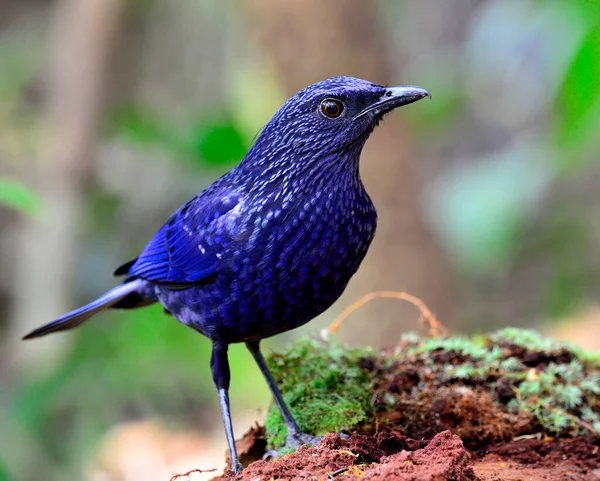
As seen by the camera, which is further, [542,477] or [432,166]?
[432,166]

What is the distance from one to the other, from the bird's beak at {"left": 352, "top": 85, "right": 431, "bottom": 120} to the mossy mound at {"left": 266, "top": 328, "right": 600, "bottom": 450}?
1.32m

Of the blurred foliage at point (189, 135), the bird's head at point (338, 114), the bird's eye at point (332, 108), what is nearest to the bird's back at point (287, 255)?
the bird's head at point (338, 114)

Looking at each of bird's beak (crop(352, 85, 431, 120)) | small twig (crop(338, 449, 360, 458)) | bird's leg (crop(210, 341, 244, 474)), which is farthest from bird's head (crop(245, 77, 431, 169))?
small twig (crop(338, 449, 360, 458))

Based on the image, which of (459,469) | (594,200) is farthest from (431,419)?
(594,200)

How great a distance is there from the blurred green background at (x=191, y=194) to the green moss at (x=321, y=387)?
147 centimetres

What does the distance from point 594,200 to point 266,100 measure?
517 cm

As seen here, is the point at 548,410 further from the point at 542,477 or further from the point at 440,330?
the point at 440,330

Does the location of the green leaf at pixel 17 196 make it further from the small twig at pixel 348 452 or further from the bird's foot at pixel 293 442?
the small twig at pixel 348 452

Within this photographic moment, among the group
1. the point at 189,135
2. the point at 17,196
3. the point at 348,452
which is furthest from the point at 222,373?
the point at 189,135

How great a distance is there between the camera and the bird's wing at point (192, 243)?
3211 mm

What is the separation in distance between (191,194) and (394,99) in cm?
595

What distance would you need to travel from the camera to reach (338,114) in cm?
321

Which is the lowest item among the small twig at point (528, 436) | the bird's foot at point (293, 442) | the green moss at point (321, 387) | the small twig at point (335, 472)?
the small twig at point (528, 436)

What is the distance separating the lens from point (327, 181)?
315cm
